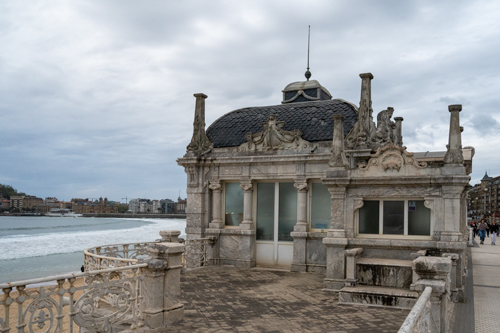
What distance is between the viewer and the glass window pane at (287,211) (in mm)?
13977

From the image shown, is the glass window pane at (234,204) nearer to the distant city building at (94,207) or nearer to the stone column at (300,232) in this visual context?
the stone column at (300,232)

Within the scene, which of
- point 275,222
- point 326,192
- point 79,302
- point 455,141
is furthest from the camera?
point 275,222

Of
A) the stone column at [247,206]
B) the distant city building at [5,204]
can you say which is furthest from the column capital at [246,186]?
the distant city building at [5,204]

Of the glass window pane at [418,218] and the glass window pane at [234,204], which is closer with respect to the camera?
the glass window pane at [418,218]

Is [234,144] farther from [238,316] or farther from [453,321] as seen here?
[453,321]

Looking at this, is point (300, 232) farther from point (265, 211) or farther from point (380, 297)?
point (380, 297)

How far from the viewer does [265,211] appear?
47.0 feet

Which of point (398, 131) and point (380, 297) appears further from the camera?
point (398, 131)

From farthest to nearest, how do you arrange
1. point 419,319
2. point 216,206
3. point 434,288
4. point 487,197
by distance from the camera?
point 487,197 < point 216,206 < point 434,288 < point 419,319

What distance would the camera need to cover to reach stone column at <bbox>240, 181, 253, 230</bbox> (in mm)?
14150

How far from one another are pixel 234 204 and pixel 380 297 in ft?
22.5

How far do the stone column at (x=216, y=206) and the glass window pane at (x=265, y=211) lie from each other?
1.33 meters

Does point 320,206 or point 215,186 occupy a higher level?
point 215,186

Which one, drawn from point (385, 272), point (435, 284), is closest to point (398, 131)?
point (385, 272)
